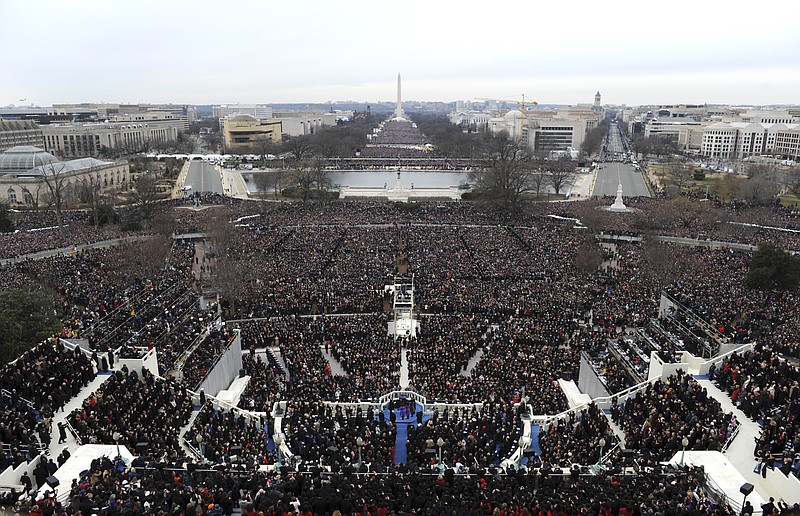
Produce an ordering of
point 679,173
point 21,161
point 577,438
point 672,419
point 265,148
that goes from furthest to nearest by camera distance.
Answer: point 265,148, point 679,173, point 21,161, point 672,419, point 577,438

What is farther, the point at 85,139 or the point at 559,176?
the point at 85,139

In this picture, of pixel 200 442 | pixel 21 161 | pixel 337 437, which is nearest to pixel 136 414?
pixel 200 442

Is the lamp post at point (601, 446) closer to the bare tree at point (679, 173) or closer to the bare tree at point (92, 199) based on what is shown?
the bare tree at point (92, 199)

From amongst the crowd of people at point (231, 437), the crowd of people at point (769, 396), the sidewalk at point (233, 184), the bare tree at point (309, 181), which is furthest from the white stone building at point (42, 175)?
the crowd of people at point (769, 396)

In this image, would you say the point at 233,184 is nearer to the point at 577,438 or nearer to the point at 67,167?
the point at 67,167

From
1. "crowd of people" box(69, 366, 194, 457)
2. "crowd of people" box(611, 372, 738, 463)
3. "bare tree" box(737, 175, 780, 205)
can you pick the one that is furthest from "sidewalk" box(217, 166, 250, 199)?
"crowd of people" box(611, 372, 738, 463)

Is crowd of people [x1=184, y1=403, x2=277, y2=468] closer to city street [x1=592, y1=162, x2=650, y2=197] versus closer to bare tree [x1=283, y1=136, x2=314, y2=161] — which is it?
city street [x1=592, y1=162, x2=650, y2=197]

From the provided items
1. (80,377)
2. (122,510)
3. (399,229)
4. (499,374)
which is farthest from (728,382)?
(399,229)
